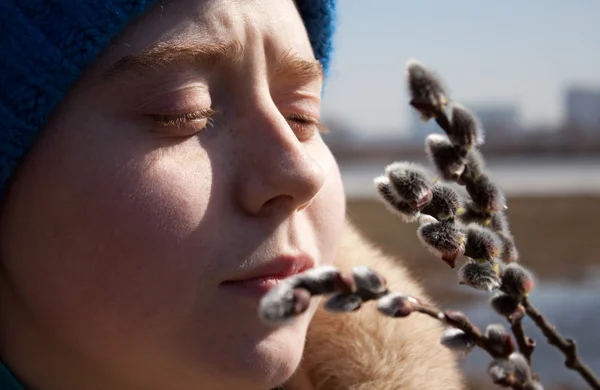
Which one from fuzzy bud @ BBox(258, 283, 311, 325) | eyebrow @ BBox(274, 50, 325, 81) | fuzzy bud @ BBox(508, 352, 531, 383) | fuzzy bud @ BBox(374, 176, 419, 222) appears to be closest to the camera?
fuzzy bud @ BBox(258, 283, 311, 325)

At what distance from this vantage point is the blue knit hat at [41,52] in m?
1.13

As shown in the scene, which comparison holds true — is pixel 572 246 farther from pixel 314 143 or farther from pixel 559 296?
pixel 314 143

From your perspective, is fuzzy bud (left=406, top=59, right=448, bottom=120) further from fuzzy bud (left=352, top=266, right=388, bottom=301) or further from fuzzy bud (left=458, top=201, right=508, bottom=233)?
fuzzy bud (left=352, top=266, right=388, bottom=301)

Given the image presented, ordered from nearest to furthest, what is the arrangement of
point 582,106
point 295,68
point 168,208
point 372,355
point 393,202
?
point 393,202
point 168,208
point 295,68
point 372,355
point 582,106

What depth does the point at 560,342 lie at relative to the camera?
2.76 feet

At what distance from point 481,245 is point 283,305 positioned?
288 mm

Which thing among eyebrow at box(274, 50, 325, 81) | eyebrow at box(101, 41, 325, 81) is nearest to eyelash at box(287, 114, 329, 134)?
eyebrow at box(274, 50, 325, 81)

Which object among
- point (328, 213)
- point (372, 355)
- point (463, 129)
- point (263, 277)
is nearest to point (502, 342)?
point (463, 129)

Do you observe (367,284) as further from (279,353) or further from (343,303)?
(279,353)

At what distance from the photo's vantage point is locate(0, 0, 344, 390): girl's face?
1070 millimetres

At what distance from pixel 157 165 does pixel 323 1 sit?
0.61m

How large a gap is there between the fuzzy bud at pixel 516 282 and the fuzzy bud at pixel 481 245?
25 mm

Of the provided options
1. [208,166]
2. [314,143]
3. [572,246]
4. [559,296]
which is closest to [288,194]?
[208,166]

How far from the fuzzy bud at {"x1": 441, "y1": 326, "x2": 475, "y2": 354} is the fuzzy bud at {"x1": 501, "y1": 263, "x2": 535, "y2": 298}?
0.07m
